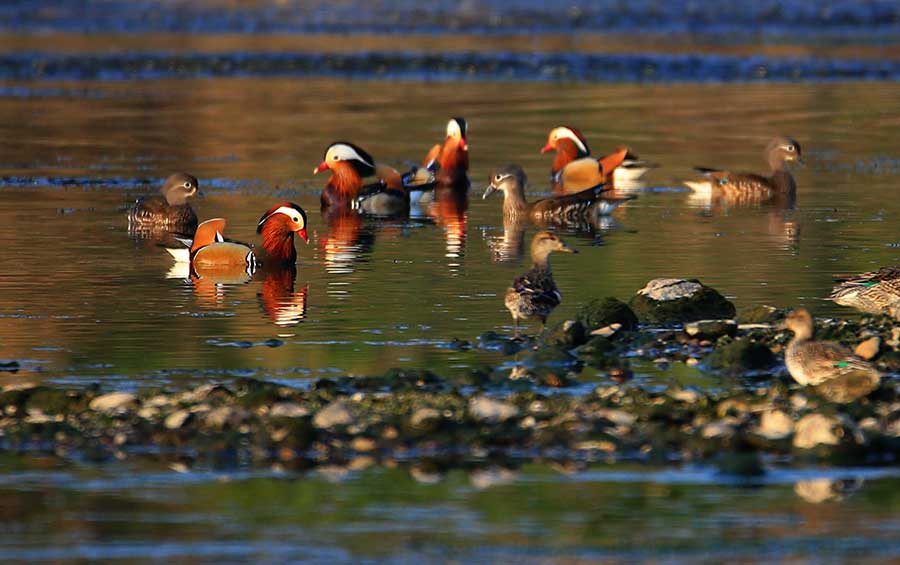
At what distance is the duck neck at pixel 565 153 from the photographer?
27.8 metres

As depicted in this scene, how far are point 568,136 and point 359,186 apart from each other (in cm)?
408

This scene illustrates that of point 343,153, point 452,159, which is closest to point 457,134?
point 452,159

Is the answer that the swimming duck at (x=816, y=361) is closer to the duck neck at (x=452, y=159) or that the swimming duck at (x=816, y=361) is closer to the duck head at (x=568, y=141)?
the duck neck at (x=452, y=159)

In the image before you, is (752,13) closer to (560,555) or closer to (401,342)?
(401,342)

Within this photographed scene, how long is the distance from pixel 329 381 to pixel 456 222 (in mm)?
10875

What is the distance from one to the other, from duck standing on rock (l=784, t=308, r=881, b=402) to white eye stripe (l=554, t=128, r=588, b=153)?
15.3 metres

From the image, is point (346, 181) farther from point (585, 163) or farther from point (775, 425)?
point (775, 425)

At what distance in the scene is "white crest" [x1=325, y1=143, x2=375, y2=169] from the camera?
83.2 ft

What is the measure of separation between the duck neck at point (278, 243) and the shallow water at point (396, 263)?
329 millimetres

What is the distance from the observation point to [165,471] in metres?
10.8

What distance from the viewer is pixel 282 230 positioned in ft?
62.1

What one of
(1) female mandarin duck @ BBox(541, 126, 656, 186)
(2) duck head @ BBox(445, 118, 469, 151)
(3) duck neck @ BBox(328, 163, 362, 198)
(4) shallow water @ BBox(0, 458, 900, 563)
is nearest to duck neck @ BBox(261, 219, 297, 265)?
(3) duck neck @ BBox(328, 163, 362, 198)

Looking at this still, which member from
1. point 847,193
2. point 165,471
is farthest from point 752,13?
point 165,471

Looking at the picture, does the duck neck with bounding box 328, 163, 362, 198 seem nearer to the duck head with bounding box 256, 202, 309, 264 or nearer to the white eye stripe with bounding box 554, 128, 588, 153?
the white eye stripe with bounding box 554, 128, 588, 153
